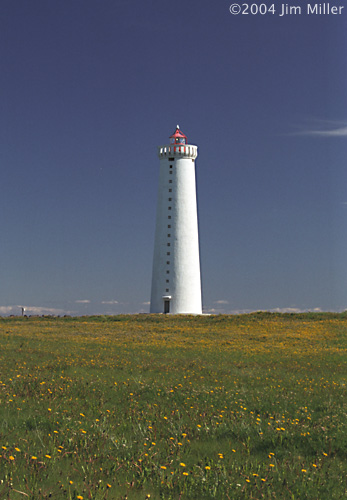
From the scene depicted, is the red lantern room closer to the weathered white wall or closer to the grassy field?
the weathered white wall

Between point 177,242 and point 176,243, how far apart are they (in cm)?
18

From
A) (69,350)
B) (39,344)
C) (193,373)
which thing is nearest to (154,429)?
(193,373)

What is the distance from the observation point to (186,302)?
6456 cm

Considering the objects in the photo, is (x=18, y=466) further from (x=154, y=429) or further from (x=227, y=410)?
(x=227, y=410)

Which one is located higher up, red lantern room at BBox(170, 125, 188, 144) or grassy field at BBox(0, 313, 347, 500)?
red lantern room at BBox(170, 125, 188, 144)

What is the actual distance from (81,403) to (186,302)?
173 feet

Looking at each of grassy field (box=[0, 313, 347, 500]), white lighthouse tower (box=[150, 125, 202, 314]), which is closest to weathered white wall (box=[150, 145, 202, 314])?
white lighthouse tower (box=[150, 125, 202, 314])

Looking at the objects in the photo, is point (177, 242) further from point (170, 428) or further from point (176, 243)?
point (170, 428)

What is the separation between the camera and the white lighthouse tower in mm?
64500

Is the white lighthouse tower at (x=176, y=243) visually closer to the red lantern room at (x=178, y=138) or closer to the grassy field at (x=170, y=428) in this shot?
the red lantern room at (x=178, y=138)

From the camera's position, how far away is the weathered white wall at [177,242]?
2539 inches

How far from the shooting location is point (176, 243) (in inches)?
2549

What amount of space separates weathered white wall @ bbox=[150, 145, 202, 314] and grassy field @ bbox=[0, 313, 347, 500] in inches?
1616

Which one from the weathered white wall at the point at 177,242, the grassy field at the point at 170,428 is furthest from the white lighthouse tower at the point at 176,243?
the grassy field at the point at 170,428
